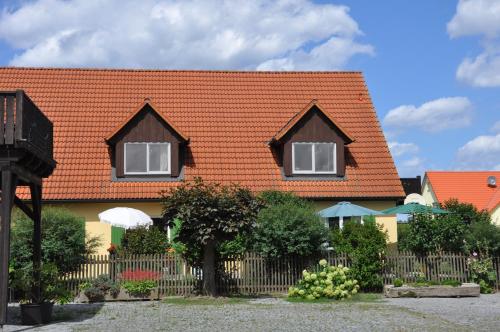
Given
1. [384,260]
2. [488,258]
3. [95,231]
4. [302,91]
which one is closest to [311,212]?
[384,260]

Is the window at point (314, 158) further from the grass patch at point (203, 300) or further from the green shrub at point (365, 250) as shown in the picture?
the grass patch at point (203, 300)

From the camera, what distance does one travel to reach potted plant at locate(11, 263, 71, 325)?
14.2m

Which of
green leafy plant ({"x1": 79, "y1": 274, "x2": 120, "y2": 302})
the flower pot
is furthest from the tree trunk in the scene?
the flower pot

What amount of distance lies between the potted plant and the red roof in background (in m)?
40.1

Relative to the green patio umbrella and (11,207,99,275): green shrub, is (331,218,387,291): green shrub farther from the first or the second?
(11,207,99,275): green shrub

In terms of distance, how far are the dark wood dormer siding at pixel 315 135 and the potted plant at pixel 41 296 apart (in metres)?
12.6

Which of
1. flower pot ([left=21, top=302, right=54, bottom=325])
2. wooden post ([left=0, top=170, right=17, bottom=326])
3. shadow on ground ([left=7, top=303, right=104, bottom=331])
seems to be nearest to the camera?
wooden post ([left=0, top=170, right=17, bottom=326])

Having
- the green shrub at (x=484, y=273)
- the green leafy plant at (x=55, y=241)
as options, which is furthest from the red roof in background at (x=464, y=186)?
the green leafy plant at (x=55, y=241)

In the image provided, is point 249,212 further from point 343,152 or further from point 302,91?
point 302,91

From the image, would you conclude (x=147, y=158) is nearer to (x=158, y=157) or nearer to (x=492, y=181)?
(x=158, y=157)

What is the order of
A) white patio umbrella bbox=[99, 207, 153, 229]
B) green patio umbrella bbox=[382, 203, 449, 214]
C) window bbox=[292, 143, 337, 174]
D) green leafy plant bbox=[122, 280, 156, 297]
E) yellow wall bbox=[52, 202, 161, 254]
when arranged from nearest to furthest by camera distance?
1. green leafy plant bbox=[122, 280, 156, 297]
2. white patio umbrella bbox=[99, 207, 153, 229]
3. green patio umbrella bbox=[382, 203, 449, 214]
4. yellow wall bbox=[52, 202, 161, 254]
5. window bbox=[292, 143, 337, 174]

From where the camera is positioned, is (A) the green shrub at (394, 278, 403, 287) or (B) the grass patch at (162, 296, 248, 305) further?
(A) the green shrub at (394, 278, 403, 287)

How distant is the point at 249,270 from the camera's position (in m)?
20.6

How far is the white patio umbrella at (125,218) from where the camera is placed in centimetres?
2195
